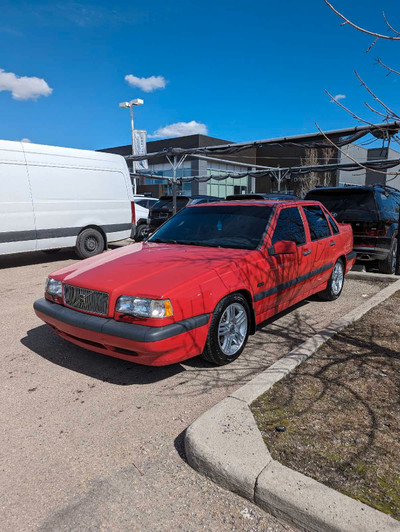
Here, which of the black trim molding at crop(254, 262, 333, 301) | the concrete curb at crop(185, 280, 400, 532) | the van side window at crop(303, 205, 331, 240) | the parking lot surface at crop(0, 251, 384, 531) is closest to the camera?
the concrete curb at crop(185, 280, 400, 532)

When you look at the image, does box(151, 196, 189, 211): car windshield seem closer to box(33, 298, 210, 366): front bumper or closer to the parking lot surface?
the parking lot surface

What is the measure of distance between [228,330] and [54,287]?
5.73 feet

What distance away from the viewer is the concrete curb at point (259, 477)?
1725 millimetres

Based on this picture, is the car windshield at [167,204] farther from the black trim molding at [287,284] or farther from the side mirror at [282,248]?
the side mirror at [282,248]

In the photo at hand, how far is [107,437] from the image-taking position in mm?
2510

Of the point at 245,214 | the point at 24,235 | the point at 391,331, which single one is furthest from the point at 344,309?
the point at 24,235

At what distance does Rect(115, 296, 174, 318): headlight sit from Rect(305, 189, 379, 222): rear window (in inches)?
223

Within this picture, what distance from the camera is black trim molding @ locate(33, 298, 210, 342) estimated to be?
282 centimetres

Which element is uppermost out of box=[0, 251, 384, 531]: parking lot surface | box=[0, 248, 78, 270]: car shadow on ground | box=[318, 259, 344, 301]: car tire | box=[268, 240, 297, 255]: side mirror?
box=[268, 240, 297, 255]: side mirror

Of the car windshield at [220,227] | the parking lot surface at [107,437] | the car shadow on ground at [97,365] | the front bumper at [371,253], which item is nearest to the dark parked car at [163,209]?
the front bumper at [371,253]

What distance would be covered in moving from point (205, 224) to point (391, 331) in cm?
241

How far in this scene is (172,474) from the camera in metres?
2.17

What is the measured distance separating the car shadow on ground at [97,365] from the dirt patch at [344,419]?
1069 mm

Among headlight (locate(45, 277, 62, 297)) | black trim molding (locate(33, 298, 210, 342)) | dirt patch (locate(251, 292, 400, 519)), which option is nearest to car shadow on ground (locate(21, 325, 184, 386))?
black trim molding (locate(33, 298, 210, 342))
